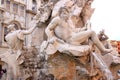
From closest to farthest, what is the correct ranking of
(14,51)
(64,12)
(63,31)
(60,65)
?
(60,65) → (64,12) → (63,31) → (14,51)

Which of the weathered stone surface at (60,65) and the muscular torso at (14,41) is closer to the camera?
the weathered stone surface at (60,65)

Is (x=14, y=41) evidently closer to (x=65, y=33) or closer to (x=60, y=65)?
(x=65, y=33)

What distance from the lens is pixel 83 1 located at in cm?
1022

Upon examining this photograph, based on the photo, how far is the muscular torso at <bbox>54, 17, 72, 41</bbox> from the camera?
8016mm

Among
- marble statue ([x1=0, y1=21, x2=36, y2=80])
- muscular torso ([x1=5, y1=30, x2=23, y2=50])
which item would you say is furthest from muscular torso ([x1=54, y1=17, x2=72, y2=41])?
muscular torso ([x1=5, y1=30, x2=23, y2=50])

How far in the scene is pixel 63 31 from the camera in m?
8.06

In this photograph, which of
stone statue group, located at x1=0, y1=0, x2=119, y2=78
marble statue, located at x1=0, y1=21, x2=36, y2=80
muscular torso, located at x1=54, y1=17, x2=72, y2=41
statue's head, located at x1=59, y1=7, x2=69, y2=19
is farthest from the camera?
marble statue, located at x1=0, y1=21, x2=36, y2=80

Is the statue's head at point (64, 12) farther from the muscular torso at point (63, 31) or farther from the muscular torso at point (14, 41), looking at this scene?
the muscular torso at point (14, 41)

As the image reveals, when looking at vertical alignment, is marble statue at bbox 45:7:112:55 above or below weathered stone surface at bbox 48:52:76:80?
above

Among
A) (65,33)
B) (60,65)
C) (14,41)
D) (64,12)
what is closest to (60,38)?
(65,33)

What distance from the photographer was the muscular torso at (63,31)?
8.02 meters

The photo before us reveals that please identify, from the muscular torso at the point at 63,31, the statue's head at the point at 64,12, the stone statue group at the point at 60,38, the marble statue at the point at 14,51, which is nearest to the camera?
the stone statue group at the point at 60,38

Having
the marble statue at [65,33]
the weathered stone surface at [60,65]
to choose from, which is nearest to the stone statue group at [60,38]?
the marble statue at [65,33]

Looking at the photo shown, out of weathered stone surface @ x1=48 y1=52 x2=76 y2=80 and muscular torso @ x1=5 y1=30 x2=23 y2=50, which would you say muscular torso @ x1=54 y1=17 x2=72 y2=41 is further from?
muscular torso @ x1=5 y1=30 x2=23 y2=50
